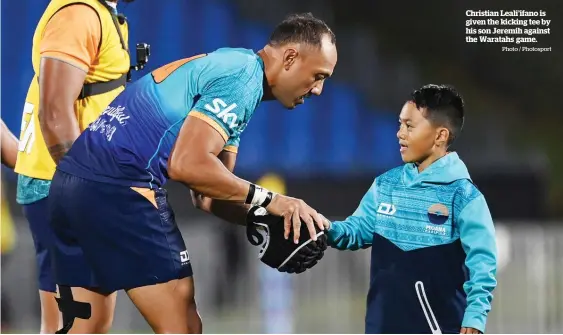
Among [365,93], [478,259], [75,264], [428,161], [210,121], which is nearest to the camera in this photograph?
[210,121]

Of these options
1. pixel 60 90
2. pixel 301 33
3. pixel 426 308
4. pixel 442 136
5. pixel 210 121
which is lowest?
pixel 426 308

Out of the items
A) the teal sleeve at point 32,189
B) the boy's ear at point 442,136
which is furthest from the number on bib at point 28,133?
the boy's ear at point 442,136

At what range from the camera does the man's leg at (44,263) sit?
351cm

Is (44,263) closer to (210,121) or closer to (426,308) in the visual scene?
(210,121)

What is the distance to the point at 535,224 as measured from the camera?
6.36 metres

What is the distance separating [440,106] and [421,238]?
0.54 meters

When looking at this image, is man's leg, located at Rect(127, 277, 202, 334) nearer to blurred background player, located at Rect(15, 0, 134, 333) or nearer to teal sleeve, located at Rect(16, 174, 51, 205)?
blurred background player, located at Rect(15, 0, 134, 333)

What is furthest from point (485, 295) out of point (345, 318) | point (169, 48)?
point (169, 48)

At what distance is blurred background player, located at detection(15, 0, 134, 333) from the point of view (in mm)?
3314

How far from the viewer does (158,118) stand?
9.72 feet

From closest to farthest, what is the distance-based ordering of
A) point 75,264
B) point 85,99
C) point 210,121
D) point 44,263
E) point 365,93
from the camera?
point 210,121 < point 75,264 < point 85,99 < point 44,263 < point 365,93

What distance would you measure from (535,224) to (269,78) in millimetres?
3831

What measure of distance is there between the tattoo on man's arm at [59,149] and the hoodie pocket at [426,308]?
55.0 inches

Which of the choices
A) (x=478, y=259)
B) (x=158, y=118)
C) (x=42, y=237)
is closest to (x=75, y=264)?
(x=42, y=237)
